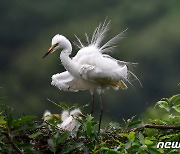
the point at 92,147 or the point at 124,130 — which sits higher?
the point at 124,130

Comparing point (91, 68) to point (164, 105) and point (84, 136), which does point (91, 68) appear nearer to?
point (164, 105)

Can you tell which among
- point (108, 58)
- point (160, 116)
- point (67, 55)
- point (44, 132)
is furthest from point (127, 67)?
point (44, 132)

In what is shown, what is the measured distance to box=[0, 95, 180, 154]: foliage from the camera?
127 centimetres

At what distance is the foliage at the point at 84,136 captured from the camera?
4.18ft

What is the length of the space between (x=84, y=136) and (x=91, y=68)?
1.11 m

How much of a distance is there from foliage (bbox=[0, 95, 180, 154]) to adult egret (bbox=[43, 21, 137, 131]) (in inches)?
34.7

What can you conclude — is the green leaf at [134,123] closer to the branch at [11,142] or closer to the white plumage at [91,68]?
the branch at [11,142]

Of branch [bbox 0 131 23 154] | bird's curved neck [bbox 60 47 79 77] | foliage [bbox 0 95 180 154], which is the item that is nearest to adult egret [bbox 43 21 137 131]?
bird's curved neck [bbox 60 47 79 77]

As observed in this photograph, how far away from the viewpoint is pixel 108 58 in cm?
263

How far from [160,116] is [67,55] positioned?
1.02 meters

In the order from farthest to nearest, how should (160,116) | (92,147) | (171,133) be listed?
1. (160,116)
2. (171,133)
3. (92,147)

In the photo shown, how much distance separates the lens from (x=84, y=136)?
4.86ft

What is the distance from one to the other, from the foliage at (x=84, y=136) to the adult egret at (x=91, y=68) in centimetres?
88

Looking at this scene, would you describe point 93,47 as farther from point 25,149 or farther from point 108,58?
point 25,149
